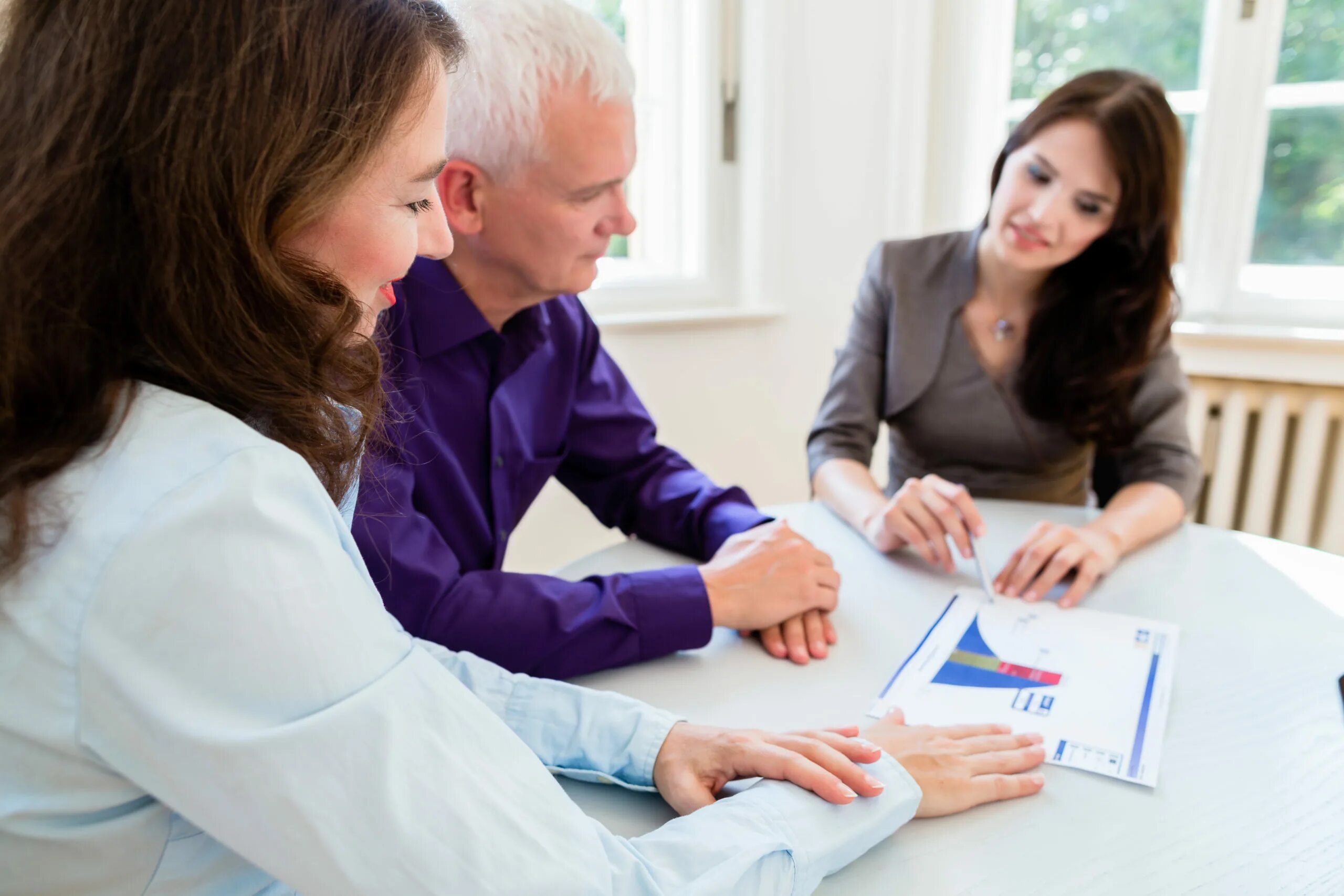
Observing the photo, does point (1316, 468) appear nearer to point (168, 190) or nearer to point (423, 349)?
point (423, 349)

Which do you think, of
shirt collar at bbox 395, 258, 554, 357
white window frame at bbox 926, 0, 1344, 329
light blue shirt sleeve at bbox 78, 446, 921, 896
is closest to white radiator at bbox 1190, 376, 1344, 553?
white window frame at bbox 926, 0, 1344, 329

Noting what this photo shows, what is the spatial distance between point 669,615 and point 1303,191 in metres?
2.11

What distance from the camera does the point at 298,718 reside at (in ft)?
1.42

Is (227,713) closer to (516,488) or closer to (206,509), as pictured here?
(206,509)

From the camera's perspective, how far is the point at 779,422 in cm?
252

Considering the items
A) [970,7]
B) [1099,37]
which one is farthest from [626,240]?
[1099,37]

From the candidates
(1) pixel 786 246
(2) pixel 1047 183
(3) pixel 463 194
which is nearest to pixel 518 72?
(3) pixel 463 194

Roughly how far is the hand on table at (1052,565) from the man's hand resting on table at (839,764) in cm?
36

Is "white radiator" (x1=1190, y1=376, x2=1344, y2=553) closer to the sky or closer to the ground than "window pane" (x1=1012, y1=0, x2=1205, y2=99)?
closer to the ground

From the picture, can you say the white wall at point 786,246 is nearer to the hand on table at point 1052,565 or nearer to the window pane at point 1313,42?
the window pane at point 1313,42

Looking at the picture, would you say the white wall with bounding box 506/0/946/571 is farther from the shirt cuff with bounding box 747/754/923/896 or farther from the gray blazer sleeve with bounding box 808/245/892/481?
the shirt cuff with bounding box 747/754/923/896

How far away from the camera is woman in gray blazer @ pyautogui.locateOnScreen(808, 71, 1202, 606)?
145cm

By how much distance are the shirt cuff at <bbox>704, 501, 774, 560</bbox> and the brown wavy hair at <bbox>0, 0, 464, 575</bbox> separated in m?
0.72

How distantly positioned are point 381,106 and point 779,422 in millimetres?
2054
